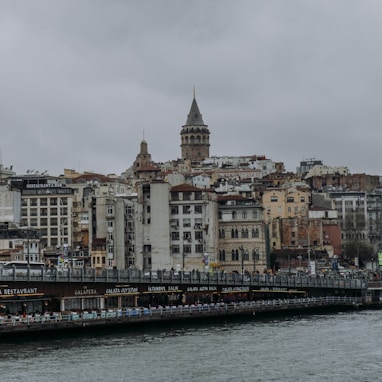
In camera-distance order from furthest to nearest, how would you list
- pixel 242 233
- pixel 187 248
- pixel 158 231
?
1. pixel 242 233
2. pixel 187 248
3. pixel 158 231

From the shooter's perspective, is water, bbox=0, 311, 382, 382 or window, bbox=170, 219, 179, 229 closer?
water, bbox=0, 311, 382, 382

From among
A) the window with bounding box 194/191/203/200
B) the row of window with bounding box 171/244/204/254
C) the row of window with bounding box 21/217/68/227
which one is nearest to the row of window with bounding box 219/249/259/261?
the row of window with bounding box 171/244/204/254

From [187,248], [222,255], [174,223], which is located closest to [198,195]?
[174,223]

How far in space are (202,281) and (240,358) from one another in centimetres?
3794

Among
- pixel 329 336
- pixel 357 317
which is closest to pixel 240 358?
pixel 329 336

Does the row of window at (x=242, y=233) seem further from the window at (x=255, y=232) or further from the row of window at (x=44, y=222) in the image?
the row of window at (x=44, y=222)

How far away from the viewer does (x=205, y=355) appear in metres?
79.0

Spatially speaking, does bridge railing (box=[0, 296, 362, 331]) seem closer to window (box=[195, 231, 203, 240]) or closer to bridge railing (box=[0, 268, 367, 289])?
bridge railing (box=[0, 268, 367, 289])

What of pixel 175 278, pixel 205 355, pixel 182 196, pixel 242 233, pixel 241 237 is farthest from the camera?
pixel 242 233

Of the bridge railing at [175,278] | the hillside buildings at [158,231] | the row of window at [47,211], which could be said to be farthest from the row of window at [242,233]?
the row of window at [47,211]

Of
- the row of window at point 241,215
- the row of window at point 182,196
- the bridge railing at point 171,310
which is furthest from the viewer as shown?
the row of window at point 241,215

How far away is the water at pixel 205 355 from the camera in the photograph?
69500 millimetres

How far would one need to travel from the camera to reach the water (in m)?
69.5

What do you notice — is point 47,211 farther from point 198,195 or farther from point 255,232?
point 255,232
